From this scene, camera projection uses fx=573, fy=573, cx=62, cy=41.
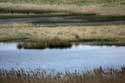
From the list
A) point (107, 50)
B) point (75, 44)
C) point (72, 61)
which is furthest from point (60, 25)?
point (72, 61)

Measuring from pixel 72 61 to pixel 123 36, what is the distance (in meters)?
13.5

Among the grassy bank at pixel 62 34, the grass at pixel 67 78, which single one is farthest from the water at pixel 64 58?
the grass at pixel 67 78

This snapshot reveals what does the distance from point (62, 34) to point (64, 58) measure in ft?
41.8

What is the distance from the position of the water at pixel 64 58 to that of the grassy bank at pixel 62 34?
2.86m

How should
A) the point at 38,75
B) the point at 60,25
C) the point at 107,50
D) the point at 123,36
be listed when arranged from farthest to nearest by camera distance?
the point at 60,25 < the point at 123,36 < the point at 107,50 < the point at 38,75

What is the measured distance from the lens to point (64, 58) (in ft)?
109

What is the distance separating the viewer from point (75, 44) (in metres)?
40.9

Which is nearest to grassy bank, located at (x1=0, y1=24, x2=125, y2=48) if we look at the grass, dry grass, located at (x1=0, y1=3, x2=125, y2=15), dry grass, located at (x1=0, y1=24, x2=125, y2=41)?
dry grass, located at (x1=0, y1=24, x2=125, y2=41)

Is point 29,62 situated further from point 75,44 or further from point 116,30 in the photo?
point 116,30

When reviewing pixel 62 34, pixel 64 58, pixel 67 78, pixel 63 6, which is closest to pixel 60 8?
pixel 63 6

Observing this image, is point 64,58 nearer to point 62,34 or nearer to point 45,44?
point 45,44

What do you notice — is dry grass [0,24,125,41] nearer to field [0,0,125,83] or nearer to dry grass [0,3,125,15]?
field [0,0,125,83]

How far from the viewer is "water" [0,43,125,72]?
98.3ft

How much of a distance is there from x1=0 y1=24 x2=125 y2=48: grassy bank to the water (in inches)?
113
